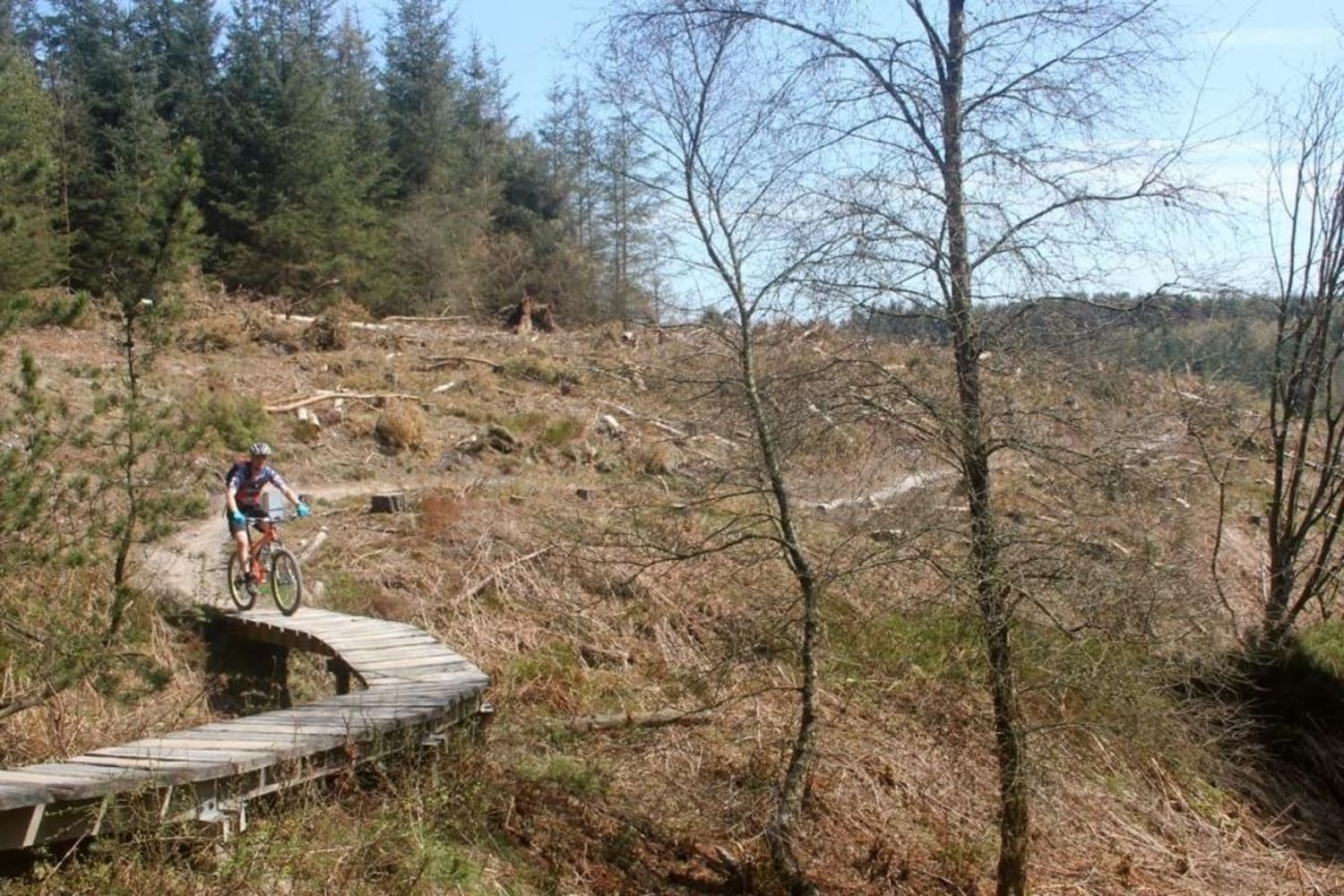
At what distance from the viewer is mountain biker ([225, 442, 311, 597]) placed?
10.8 meters

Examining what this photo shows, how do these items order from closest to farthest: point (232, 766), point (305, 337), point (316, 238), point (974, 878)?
point (232, 766)
point (974, 878)
point (305, 337)
point (316, 238)

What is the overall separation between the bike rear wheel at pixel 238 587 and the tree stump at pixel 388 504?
3300 mm

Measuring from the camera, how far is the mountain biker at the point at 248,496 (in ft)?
35.3

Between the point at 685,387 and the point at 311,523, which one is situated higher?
the point at 685,387

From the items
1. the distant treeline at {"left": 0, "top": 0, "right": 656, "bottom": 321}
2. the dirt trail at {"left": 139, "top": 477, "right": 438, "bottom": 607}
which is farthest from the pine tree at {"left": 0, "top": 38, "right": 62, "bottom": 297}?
the dirt trail at {"left": 139, "top": 477, "right": 438, "bottom": 607}

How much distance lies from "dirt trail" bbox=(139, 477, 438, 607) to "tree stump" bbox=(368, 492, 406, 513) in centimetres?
66

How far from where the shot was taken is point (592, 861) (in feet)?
26.6

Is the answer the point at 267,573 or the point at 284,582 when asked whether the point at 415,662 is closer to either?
the point at 284,582

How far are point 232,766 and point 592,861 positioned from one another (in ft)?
9.32

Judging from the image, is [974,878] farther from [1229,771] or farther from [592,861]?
[1229,771]

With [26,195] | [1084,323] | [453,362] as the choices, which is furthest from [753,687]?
[453,362]

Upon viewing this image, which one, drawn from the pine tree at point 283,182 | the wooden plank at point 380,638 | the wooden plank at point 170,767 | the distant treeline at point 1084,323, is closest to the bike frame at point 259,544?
the wooden plank at point 380,638

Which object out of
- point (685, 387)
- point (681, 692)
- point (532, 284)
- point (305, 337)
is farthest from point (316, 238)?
point (685, 387)

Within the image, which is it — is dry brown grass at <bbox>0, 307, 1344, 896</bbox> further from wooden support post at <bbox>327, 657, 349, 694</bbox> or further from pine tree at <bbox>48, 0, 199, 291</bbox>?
pine tree at <bbox>48, 0, 199, 291</bbox>
